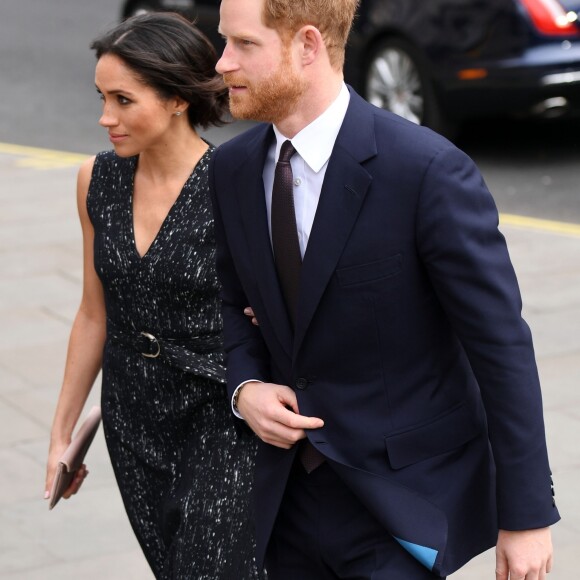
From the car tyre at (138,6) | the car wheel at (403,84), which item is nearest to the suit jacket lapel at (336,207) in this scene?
the car wheel at (403,84)

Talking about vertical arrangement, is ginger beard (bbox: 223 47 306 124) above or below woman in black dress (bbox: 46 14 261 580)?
above

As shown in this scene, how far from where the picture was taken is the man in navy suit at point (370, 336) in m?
2.89

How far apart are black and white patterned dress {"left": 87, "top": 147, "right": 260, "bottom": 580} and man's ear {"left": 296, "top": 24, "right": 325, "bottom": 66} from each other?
1065 mm

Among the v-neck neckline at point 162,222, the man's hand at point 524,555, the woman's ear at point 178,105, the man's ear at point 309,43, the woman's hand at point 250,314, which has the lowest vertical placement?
the man's hand at point 524,555

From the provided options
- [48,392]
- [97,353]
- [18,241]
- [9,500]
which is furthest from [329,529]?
[18,241]

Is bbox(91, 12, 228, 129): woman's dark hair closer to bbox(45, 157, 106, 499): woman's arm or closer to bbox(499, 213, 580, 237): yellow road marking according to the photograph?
bbox(45, 157, 106, 499): woman's arm

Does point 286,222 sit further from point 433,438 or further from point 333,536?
point 333,536

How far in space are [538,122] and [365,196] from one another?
30.1 ft

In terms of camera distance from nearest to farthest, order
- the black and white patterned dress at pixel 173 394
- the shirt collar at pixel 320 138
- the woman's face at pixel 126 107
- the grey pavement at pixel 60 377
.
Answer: the shirt collar at pixel 320 138, the black and white patterned dress at pixel 173 394, the woman's face at pixel 126 107, the grey pavement at pixel 60 377

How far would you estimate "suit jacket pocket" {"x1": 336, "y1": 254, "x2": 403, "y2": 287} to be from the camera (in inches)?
115

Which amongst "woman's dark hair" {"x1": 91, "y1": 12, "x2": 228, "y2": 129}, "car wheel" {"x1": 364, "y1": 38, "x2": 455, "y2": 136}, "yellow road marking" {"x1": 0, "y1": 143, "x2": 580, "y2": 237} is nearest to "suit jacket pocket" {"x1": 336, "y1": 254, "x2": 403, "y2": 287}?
"woman's dark hair" {"x1": 91, "y1": 12, "x2": 228, "y2": 129}

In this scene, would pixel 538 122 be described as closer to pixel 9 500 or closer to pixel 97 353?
pixel 9 500

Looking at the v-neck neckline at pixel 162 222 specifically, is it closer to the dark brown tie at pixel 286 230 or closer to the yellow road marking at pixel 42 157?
the dark brown tie at pixel 286 230

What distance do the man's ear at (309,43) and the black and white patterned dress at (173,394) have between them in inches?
41.9
